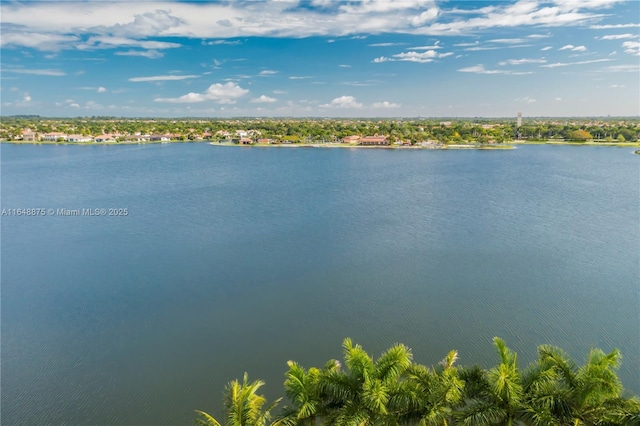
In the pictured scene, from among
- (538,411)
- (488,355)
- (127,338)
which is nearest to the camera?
(538,411)

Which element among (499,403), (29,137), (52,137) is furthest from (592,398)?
(29,137)

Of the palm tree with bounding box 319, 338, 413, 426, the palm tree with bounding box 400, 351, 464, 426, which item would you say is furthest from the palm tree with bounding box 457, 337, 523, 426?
the palm tree with bounding box 319, 338, 413, 426

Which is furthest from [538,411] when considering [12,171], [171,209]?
[12,171]

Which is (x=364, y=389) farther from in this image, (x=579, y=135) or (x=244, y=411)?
(x=579, y=135)

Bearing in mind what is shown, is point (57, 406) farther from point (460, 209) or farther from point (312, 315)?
point (460, 209)

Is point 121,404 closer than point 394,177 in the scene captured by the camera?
Yes
